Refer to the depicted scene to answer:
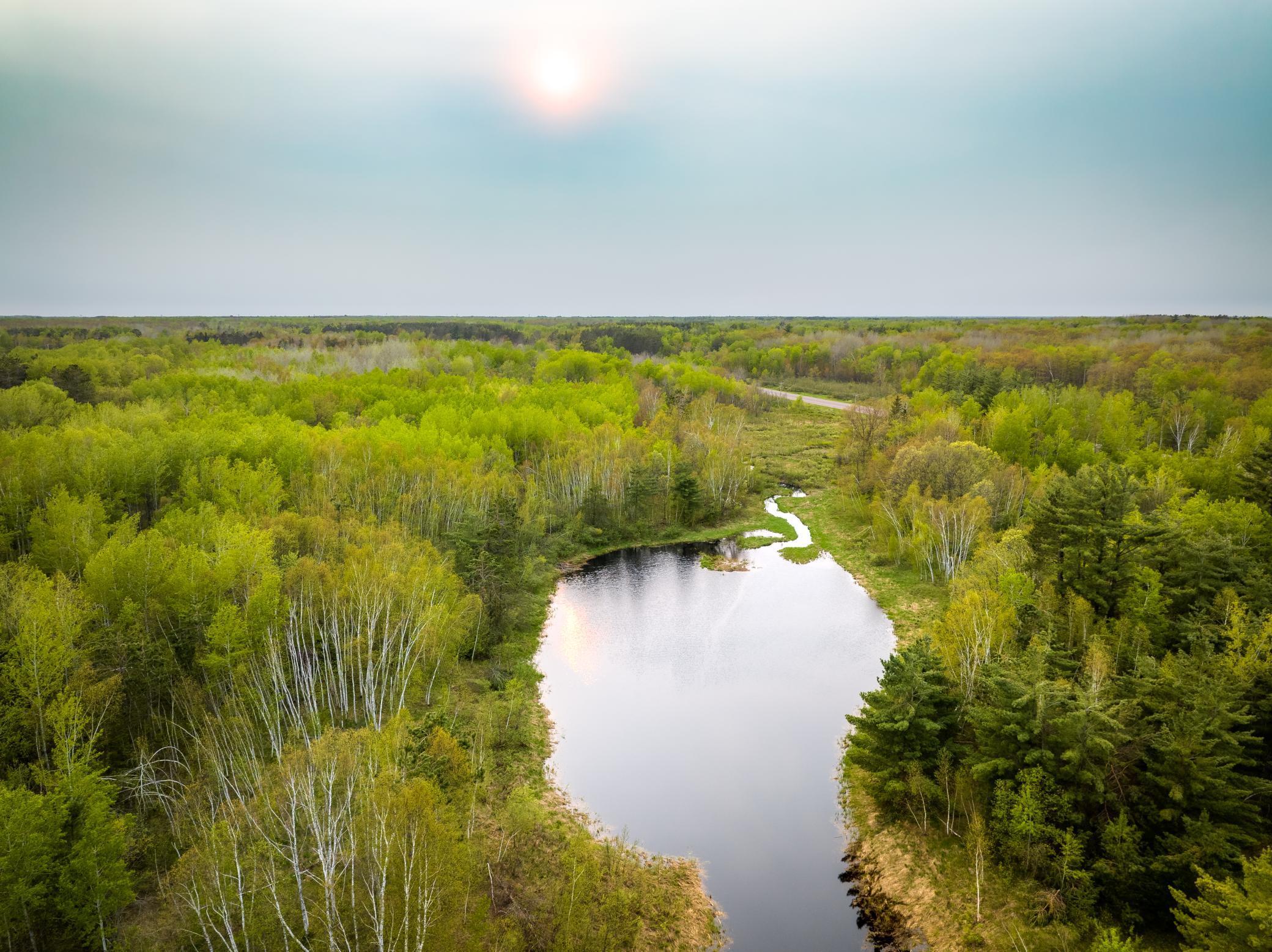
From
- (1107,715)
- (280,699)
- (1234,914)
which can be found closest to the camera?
(1234,914)

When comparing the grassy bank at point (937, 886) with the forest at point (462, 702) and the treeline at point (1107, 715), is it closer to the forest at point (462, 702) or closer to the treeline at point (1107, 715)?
the forest at point (462, 702)

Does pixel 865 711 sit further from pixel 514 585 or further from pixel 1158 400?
pixel 1158 400

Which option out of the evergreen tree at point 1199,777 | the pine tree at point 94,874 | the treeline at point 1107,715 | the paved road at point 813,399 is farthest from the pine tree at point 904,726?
the paved road at point 813,399

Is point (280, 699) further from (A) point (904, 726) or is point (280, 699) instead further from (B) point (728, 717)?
(A) point (904, 726)

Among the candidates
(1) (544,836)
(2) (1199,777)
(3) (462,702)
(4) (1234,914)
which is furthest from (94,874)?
(2) (1199,777)

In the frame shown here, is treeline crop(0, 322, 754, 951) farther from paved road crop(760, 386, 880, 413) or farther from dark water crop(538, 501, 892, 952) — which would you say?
paved road crop(760, 386, 880, 413)

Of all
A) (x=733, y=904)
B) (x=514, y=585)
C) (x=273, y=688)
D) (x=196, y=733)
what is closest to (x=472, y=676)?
(x=514, y=585)
